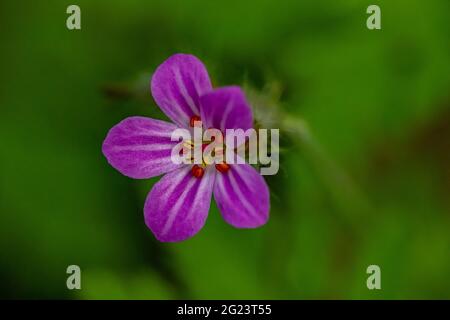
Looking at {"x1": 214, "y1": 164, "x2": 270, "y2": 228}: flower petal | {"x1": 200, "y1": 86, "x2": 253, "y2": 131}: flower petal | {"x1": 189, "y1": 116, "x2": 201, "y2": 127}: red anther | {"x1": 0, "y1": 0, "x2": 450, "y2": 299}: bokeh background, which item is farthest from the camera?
{"x1": 0, "y1": 0, "x2": 450, "y2": 299}: bokeh background

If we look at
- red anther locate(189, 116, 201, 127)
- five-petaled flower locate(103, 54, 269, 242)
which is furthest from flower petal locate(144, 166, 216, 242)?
red anther locate(189, 116, 201, 127)

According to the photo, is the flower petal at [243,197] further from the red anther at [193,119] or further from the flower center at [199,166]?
the red anther at [193,119]

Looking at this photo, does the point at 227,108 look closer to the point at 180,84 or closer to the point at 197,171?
the point at 180,84

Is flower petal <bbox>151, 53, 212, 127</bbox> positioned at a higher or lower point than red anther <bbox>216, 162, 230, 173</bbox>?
higher

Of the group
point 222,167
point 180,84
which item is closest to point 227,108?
point 180,84

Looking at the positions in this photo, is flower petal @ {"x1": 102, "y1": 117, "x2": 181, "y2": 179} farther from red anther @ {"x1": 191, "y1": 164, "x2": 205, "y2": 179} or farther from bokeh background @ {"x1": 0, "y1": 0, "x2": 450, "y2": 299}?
bokeh background @ {"x1": 0, "y1": 0, "x2": 450, "y2": 299}

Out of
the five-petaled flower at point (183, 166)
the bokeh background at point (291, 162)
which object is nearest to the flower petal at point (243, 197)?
the five-petaled flower at point (183, 166)
